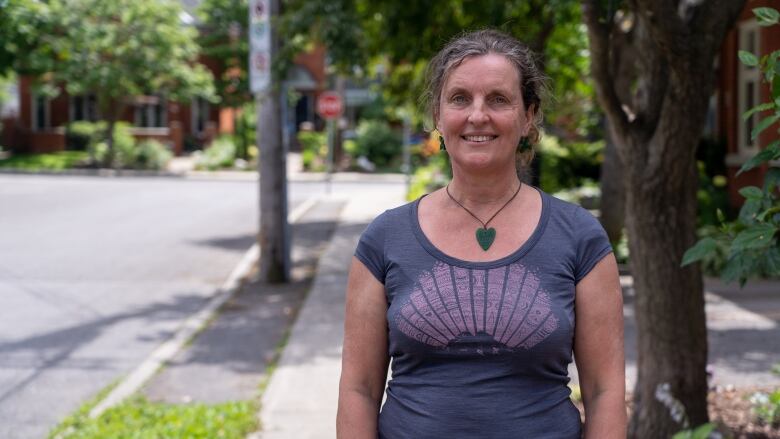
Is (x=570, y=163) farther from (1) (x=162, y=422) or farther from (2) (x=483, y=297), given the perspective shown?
(2) (x=483, y=297)

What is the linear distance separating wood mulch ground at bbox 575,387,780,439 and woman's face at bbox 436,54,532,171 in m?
3.58

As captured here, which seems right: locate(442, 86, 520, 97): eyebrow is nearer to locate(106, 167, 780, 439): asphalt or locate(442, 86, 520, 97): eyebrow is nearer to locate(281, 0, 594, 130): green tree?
locate(106, 167, 780, 439): asphalt

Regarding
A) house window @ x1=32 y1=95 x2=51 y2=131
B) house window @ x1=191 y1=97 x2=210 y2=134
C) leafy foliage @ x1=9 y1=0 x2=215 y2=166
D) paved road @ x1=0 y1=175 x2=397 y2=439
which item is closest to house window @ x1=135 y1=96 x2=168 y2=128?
house window @ x1=191 y1=97 x2=210 y2=134

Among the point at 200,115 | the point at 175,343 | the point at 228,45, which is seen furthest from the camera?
the point at 200,115

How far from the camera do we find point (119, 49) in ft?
117

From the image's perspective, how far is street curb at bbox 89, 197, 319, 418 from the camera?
6.89m

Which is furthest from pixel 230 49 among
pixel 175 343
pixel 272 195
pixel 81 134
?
pixel 175 343

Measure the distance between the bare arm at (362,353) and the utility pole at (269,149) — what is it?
9.42 meters

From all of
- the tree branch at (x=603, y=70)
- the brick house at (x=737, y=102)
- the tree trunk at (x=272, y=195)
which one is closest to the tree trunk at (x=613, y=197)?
the brick house at (x=737, y=102)

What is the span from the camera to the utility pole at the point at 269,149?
38.5ft

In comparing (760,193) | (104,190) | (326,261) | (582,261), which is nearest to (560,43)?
(326,261)

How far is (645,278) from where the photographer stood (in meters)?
5.00

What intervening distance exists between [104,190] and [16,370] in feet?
64.1

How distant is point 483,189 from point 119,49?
35.3 metres
